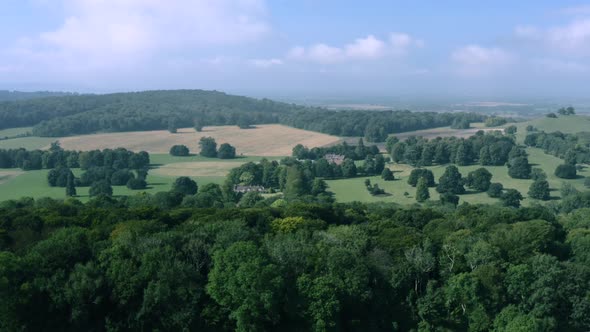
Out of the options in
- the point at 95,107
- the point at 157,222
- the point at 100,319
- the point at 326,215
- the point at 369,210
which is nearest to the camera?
the point at 100,319

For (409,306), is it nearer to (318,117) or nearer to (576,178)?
(576,178)

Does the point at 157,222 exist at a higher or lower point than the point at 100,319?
higher

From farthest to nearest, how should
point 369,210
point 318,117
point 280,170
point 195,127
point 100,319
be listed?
point 318,117, point 195,127, point 280,170, point 369,210, point 100,319

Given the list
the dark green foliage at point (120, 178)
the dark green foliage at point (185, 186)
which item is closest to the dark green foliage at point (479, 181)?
the dark green foliage at point (185, 186)

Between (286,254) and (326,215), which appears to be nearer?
(286,254)

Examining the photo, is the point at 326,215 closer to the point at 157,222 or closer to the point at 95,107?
the point at 157,222

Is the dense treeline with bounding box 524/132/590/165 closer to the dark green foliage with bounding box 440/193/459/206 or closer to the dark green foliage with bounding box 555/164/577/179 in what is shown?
the dark green foliage with bounding box 555/164/577/179

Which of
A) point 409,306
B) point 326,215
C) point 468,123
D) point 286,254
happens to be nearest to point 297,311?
point 286,254

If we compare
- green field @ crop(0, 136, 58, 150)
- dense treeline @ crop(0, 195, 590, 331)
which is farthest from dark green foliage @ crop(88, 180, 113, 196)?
green field @ crop(0, 136, 58, 150)
